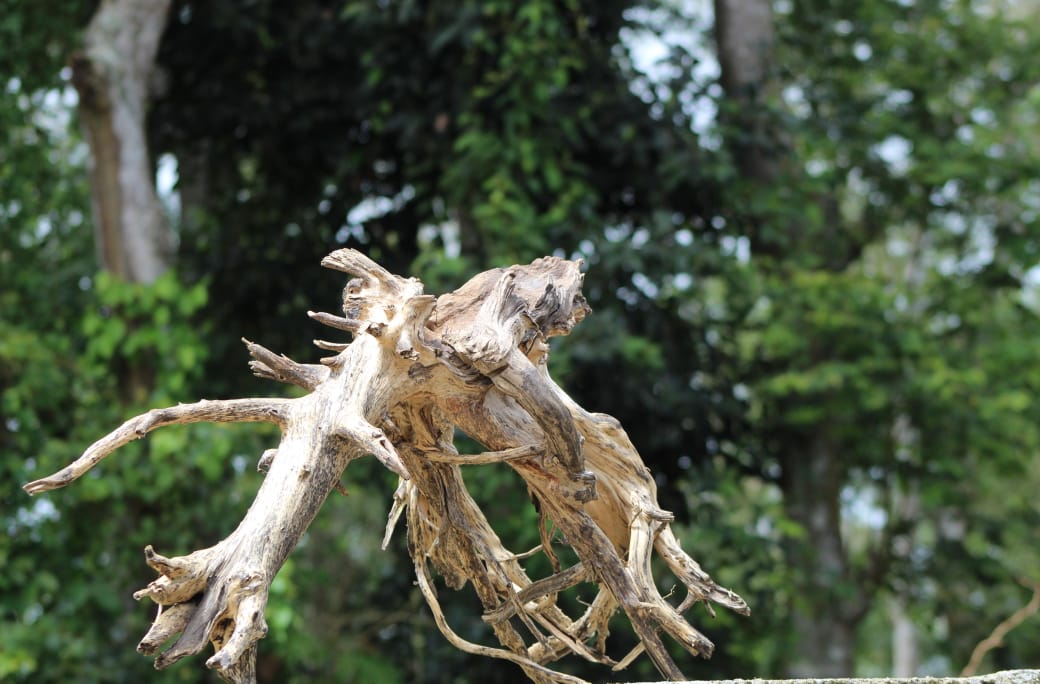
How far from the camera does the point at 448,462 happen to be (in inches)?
89.7

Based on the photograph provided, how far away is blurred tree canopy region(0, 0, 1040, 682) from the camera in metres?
5.88

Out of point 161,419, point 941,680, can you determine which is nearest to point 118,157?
point 161,419

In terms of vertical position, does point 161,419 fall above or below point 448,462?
above

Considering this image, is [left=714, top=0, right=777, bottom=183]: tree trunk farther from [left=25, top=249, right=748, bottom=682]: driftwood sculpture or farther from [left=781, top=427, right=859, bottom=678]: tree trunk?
[left=25, top=249, right=748, bottom=682]: driftwood sculpture

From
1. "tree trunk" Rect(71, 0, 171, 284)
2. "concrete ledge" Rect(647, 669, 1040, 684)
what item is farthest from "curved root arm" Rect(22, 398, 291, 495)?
"tree trunk" Rect(71, 0, 171, 284)

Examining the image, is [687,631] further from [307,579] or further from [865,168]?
[865,168]

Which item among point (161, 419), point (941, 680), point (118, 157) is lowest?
point (118, 157)

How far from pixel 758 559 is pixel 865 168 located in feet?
8.29

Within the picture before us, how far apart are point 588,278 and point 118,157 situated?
8.05 ft

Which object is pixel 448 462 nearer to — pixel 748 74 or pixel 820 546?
pixel 820 546

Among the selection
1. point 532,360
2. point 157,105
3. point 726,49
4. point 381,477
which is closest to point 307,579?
point 381,477

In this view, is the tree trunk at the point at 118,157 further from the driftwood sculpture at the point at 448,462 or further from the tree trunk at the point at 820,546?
the driftwood sculpture at the point at 448,462

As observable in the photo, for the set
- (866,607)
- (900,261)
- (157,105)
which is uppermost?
(157,105)

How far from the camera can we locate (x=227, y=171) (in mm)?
7359
